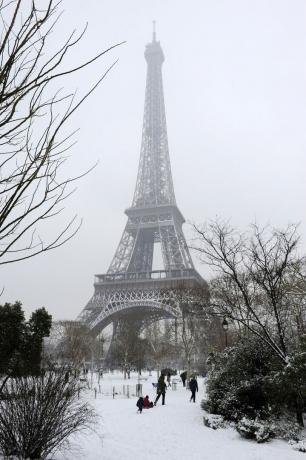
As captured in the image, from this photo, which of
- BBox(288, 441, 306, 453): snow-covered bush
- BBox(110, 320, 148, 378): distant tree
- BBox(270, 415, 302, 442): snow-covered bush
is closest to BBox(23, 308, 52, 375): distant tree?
BBox(270, 415, 302, 442): snow-covered bush

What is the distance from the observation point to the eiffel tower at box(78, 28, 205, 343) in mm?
54550

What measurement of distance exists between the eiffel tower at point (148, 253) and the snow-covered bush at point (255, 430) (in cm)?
2714

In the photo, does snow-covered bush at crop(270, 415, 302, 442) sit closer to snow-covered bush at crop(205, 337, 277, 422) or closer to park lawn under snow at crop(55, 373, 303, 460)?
park lawn under snow at crop(55, 373, 303, 460)

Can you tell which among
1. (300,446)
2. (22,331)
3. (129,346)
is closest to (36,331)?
(22,331)

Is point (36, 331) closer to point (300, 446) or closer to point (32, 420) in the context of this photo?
point (32, 420)

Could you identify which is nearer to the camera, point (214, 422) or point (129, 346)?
point (214, 422)

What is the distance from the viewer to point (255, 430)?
11008 millimetres

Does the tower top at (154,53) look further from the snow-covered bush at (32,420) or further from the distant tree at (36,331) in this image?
the snow-covered bush at (32,420)

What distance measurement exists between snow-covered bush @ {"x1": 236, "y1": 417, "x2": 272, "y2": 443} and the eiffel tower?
27138 millimetres

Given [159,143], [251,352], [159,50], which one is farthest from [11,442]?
[159,50]

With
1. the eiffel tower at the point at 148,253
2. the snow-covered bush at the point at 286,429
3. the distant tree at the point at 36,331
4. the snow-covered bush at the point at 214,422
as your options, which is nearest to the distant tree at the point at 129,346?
the eiffel tower at the point at 148,253

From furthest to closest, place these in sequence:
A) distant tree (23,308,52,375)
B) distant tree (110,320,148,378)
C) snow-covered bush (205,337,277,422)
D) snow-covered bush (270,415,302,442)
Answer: distant tree (110,320,148,378) < distant tree (23,308,52,375) < snow-covered bush (205,337,277,422) < snow-covered bush (270,415,302,442)

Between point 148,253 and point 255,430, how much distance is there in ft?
207

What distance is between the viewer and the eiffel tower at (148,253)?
179 feet
